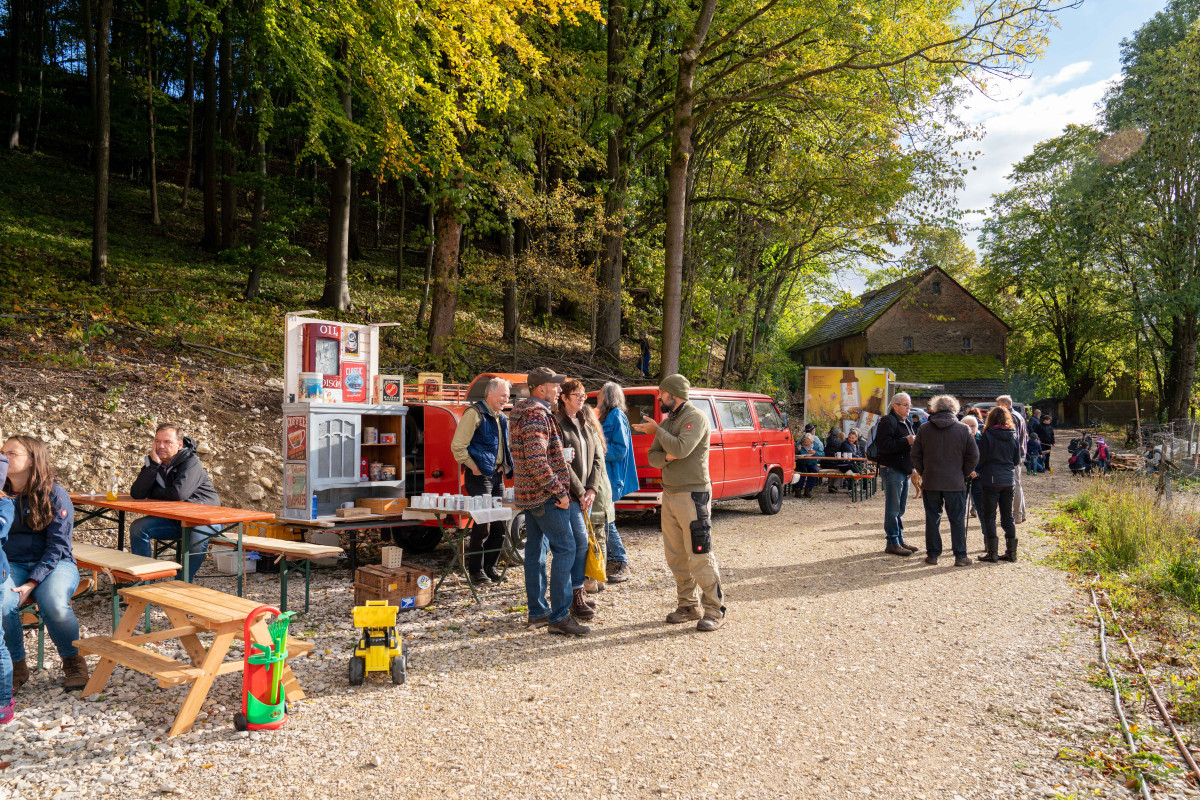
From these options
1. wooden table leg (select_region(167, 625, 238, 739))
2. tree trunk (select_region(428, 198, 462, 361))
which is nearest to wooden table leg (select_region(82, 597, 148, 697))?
wooden table leg (select_region(167, 625, 238, 739))

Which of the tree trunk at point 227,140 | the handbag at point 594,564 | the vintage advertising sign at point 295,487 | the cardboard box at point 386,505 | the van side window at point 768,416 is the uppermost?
the tree trunk at point 227,140

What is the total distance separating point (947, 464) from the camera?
832cm

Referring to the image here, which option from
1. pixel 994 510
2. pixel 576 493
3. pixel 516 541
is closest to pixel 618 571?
pixel 516 541

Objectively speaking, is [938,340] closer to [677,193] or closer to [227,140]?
[677,193]

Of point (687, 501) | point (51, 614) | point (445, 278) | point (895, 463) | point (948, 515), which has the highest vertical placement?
point (445, 278)

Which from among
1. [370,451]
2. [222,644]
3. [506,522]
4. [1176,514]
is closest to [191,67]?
[370,451]

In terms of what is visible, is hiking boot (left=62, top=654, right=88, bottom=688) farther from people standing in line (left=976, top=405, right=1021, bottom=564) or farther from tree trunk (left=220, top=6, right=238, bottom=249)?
tree trunk (left=220, top=6, right=238, bottom=249)

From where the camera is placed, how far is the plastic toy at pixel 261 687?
155 inches

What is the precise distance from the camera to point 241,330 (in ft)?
47.9

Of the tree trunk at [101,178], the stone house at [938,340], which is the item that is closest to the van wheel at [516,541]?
the tree trunk at [101,178]

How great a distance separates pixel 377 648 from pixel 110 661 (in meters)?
1.52

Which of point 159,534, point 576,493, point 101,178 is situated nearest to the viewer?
point 576,493

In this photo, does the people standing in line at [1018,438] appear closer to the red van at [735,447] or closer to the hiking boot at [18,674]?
the red van at [735,447]

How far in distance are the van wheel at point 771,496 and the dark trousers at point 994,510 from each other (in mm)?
4072
